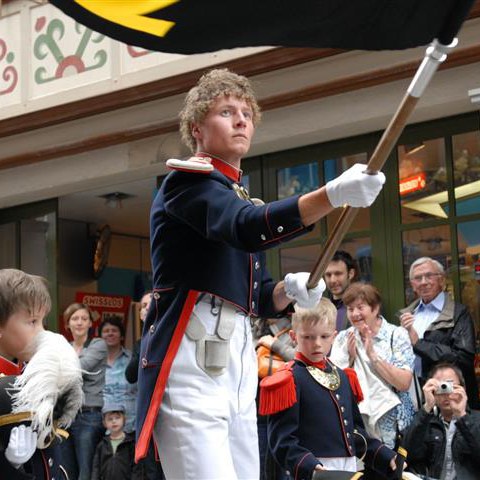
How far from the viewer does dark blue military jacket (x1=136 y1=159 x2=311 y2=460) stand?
367 cm

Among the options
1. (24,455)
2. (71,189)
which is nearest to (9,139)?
(71,189)

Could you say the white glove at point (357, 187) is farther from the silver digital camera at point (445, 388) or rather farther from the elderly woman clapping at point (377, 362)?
the elderly woman clapping at point (377, 362)

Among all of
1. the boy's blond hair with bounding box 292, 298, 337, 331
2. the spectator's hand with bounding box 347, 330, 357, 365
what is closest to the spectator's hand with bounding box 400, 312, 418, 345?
the spectator's hand with bounding box 347, 330, 357, 365

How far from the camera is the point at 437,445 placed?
6824 millimetres

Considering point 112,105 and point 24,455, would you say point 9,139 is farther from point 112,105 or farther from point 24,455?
point 24,455

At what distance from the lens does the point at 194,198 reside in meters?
3.70

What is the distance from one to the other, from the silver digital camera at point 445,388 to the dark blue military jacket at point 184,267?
308 centimetres

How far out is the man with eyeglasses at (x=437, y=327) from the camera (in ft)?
24.2

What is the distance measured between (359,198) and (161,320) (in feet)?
3.11

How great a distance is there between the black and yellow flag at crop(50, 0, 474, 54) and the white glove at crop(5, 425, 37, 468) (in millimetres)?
1699

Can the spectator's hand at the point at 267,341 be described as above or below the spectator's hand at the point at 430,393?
above

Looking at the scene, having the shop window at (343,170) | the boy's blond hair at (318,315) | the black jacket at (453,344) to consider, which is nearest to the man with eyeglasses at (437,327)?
the black jacket at (453,344)

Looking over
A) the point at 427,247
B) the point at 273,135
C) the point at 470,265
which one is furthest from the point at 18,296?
the point at 273,135

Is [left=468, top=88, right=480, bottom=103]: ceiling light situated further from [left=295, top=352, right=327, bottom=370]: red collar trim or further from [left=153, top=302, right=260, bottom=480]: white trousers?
[left=153, top=302, right=260, bottom=480]: white trousers
